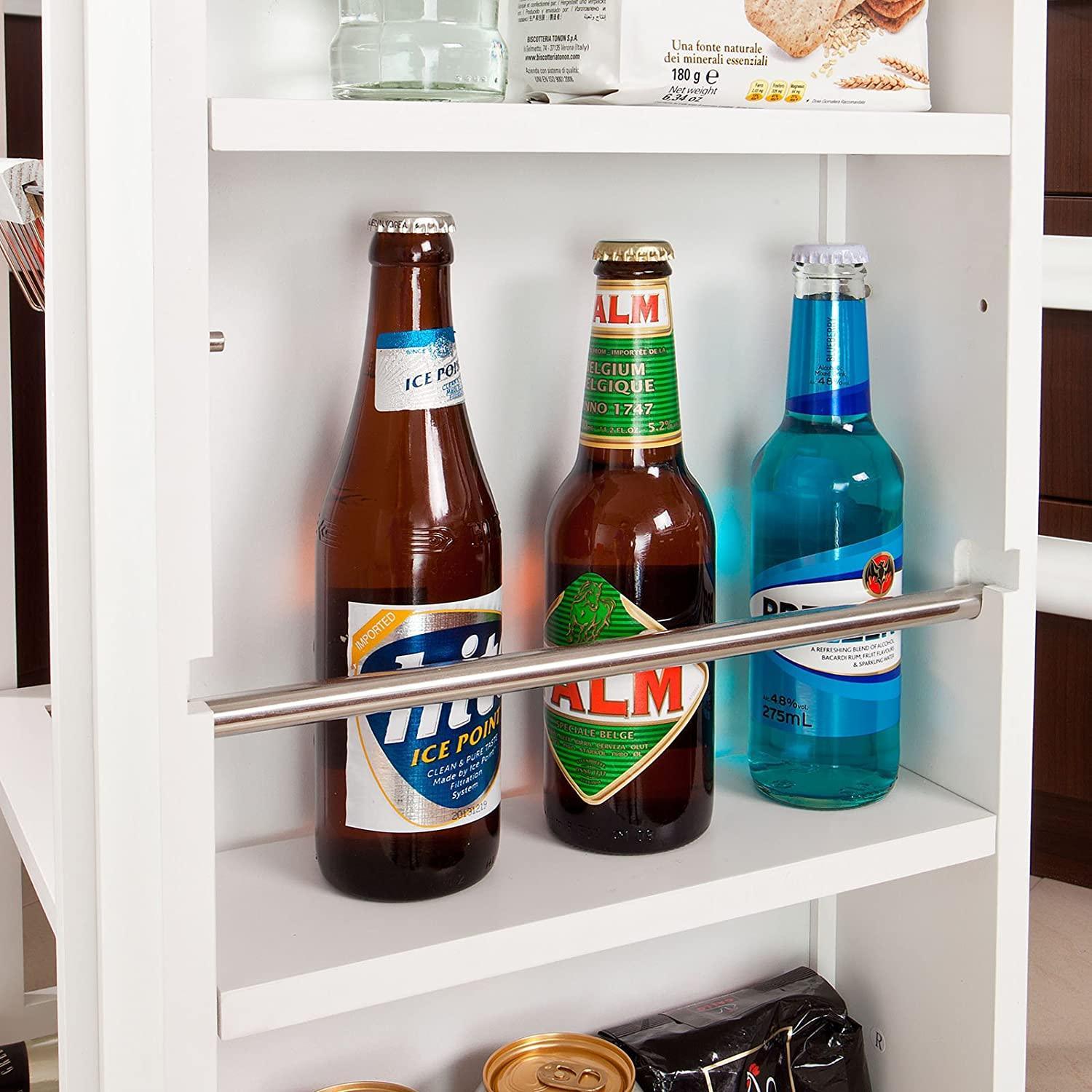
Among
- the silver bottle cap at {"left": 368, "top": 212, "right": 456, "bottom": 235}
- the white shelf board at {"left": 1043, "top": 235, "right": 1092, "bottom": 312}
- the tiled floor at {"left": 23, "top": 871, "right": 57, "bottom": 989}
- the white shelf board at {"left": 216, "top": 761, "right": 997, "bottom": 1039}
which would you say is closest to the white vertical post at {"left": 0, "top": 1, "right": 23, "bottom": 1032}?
the tiled floor at {"left": 23, "top": 871, "right": 57, "bottom": 989}

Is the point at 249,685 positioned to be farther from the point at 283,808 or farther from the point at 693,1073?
the point at 693,1073

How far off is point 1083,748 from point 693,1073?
3.59 ft

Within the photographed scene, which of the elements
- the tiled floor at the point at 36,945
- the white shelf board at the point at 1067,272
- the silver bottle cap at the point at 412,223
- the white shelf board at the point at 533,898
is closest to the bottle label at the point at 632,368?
the silver bottle cap at the point at 412,223

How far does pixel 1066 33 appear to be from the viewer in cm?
159

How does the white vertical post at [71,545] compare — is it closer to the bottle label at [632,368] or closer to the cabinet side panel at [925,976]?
the bottle label at [632,368]

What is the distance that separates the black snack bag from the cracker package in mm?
519

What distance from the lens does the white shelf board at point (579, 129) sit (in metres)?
0.51

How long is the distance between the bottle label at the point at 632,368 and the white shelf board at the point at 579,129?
9cm

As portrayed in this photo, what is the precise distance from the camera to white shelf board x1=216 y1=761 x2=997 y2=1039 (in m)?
0.58

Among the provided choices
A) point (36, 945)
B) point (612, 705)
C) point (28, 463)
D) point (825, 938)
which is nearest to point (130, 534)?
point (612, 705)

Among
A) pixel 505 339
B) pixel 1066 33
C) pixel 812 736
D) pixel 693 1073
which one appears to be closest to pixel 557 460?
pixel 505 339

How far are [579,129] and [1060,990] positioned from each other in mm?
936

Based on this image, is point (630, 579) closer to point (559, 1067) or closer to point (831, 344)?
point (831, 344)

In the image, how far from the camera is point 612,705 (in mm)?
667
